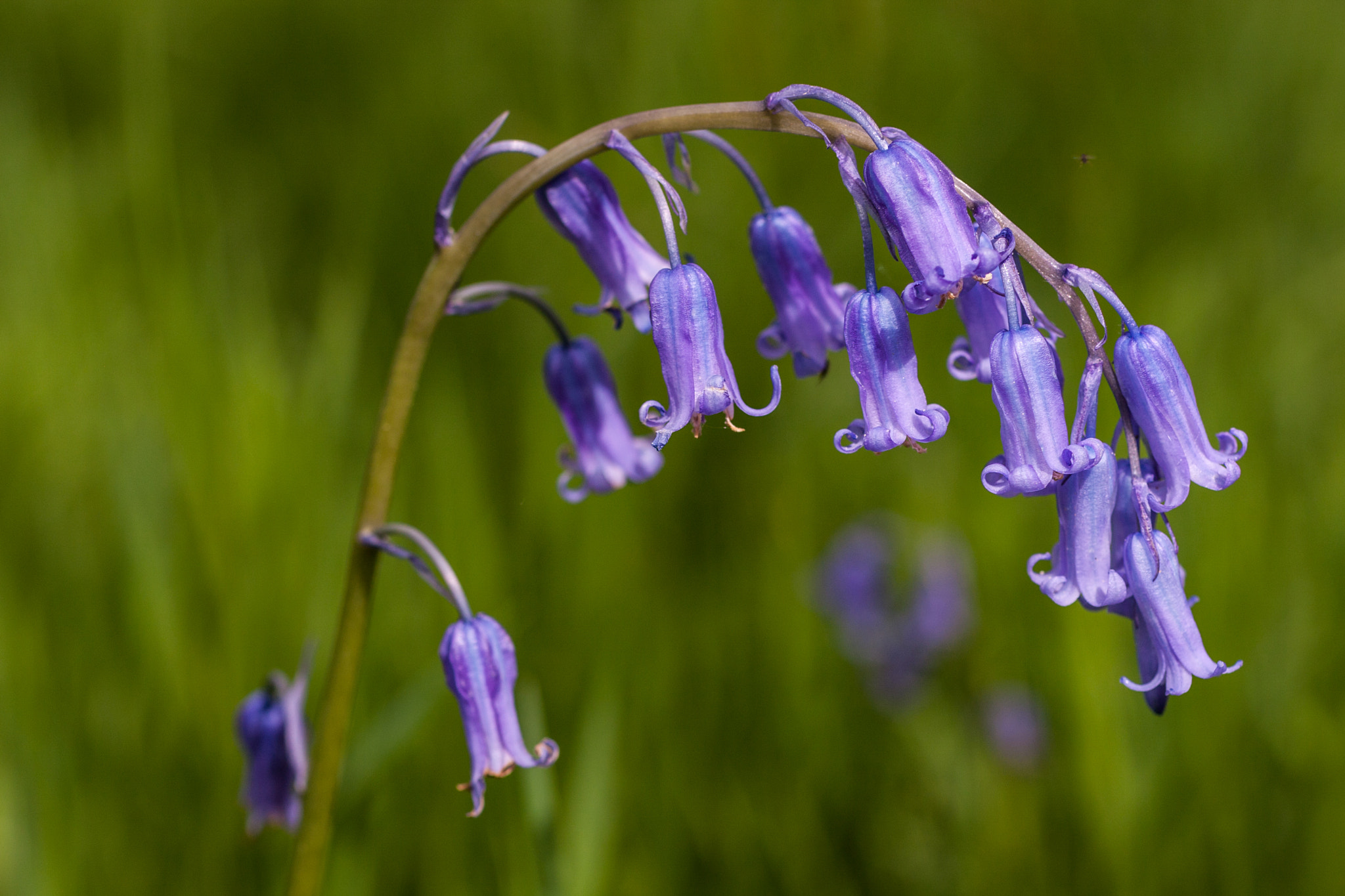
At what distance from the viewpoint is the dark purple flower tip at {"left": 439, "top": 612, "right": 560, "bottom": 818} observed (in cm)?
163

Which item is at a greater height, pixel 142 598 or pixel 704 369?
pixel 704 369

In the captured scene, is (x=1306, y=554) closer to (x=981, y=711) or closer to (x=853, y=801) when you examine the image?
(x=981, y=711)

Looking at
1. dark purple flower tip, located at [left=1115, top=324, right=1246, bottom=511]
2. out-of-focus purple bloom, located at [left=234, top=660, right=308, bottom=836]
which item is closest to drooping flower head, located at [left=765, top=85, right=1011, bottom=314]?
dark purple flower tip, located at [left=1115, top=324, right=1246, bottom=511]

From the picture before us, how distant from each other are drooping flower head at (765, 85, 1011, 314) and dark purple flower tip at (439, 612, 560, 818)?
2.59 feet

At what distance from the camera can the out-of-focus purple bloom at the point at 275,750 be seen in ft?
6.37

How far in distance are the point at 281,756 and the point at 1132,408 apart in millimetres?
1553

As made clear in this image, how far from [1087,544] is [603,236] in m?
0.81

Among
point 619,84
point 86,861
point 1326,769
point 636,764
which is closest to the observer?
point 86,861

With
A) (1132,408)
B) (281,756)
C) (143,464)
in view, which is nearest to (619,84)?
(143,464)

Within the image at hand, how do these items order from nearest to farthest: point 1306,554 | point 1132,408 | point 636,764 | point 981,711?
1. point 1132,408
2. point 636,764
3. point 1306,554
4. point 981,711

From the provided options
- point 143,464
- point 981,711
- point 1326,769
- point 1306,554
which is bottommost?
point 981,711

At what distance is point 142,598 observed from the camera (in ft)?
8.57

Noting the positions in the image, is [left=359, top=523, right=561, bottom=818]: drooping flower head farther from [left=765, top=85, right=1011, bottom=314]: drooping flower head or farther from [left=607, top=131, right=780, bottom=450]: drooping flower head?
[left=765, top=85, right=1011, bottom=314]: drooping flower head

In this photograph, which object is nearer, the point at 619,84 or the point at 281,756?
the point at 281,756
